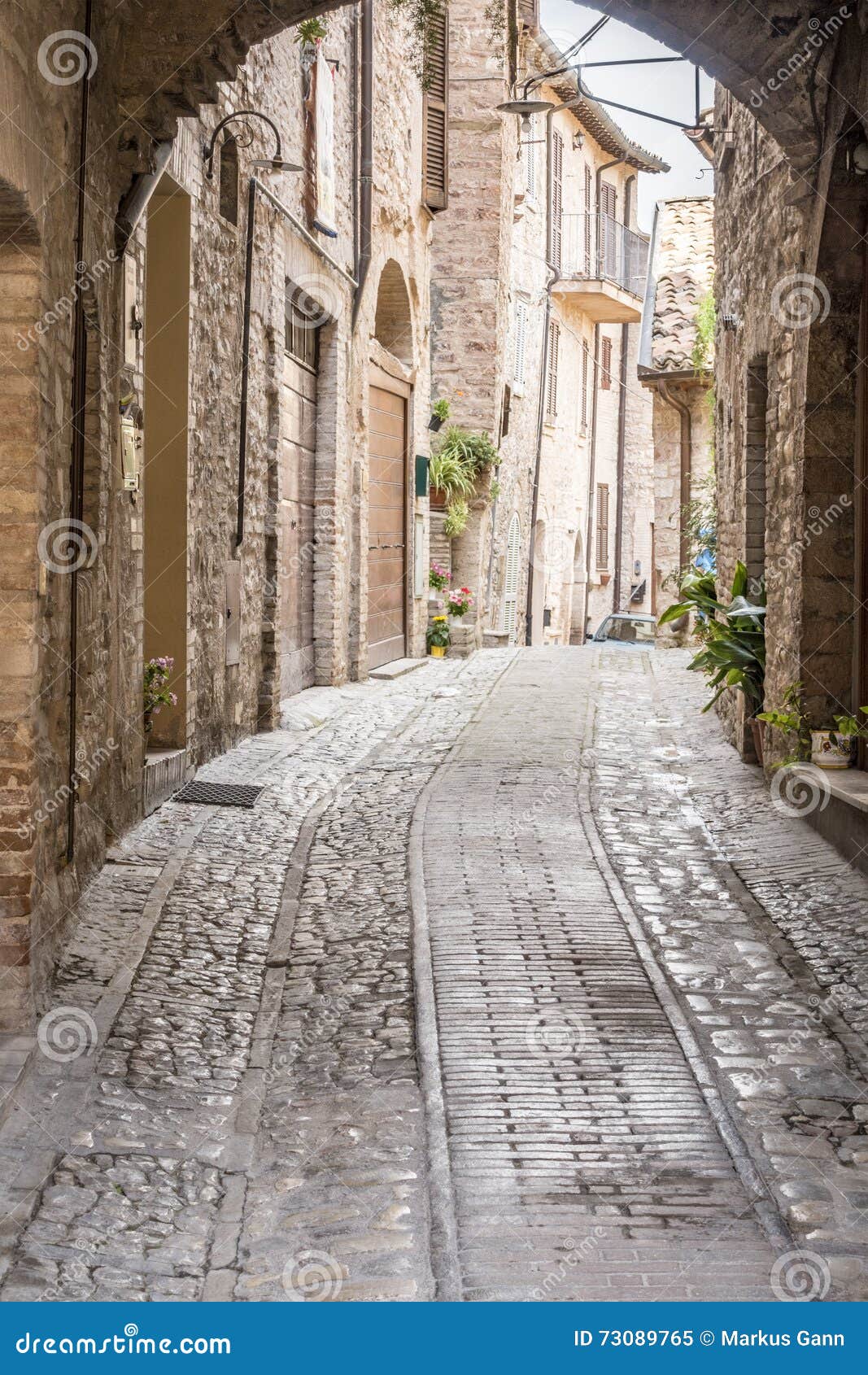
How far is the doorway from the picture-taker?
852cm

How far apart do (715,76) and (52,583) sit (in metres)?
4.32

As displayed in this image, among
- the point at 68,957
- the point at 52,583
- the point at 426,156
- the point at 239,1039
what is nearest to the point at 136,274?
the point at 52,583

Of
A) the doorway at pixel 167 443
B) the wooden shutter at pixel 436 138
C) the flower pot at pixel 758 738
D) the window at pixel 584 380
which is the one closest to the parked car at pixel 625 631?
the wooden shutter at pixel 436 138

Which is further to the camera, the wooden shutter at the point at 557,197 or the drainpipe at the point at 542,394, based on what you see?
the wooden shutter at the point at 557,197

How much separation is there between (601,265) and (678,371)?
546 inches

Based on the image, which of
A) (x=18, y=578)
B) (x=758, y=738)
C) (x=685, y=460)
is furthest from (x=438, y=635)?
(x=18, y=578)

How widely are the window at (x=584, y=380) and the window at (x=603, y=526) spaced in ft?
6.60

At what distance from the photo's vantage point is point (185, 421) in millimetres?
8594

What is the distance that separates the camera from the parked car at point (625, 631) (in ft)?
78.6

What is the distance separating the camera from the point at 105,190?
20.2 ft

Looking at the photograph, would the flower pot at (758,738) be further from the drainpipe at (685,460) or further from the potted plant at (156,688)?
the drainpipe at (685,460)

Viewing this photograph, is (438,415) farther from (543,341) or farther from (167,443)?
(167,443)

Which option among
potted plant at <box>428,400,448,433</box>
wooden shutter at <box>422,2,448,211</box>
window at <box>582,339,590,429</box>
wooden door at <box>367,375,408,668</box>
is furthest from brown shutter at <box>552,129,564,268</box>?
wooden door at <box>367,375,408,668</box>

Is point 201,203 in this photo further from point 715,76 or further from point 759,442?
point 759,442
